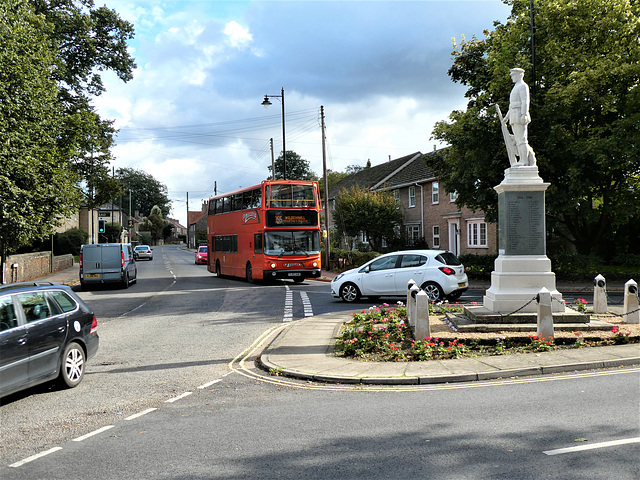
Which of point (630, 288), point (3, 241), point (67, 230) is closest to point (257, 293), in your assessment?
point (3, 241)

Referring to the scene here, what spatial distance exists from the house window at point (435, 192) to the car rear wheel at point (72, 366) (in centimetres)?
3330

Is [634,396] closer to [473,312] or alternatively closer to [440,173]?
[473,312]

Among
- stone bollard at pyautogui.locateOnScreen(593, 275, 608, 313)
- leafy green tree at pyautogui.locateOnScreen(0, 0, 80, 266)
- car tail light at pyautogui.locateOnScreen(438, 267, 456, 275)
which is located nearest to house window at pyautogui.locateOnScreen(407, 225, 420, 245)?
car tail light at pyautogui.locateOnScreen(438, 267, 456, 275)

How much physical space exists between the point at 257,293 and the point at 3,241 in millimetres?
9515

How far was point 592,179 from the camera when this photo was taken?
2233 cm

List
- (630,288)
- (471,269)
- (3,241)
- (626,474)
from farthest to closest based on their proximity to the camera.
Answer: (471,269)
(3,241)
(630,288)
(626,474)

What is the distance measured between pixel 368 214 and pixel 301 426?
33517 mm

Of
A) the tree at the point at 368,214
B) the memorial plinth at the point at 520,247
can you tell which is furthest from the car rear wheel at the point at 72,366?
the tree at the point at 368,214

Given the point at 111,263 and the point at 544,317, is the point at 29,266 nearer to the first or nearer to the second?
the point at 111,263

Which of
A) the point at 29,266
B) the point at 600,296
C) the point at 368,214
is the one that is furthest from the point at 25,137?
the point at 368,214

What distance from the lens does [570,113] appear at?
21.8 metres

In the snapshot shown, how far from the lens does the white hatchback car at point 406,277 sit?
53.2 ft

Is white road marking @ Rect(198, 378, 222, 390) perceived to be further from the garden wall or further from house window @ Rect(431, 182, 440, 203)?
house window @ Rect(431, 182, 440, 203)

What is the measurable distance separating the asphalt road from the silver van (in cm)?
1602
